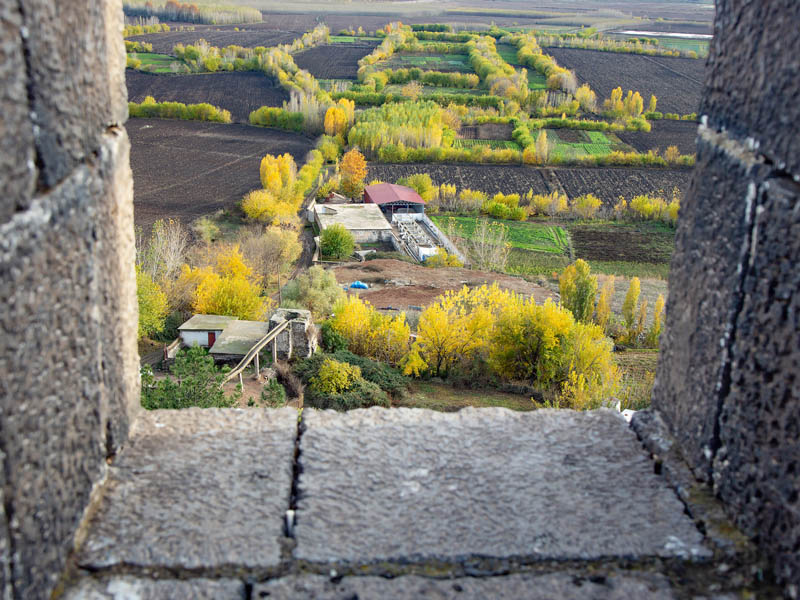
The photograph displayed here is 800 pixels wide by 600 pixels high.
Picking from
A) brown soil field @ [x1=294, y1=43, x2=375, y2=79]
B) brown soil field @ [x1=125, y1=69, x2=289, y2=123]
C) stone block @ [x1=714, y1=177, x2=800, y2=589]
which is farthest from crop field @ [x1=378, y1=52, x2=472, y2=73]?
stone block @ [x1=714, y1=177, x2=800, y2=589]

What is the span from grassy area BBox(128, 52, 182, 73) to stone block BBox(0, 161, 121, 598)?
8692 cm

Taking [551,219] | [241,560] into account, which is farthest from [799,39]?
[551,219]

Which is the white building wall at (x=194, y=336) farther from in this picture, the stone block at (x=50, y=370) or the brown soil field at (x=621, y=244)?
the brown soil field at (x=621, y=244)

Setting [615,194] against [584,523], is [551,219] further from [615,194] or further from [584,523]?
[584,523]

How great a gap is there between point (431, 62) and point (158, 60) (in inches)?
1281

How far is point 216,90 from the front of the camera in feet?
253

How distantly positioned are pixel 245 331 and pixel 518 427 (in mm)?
19725

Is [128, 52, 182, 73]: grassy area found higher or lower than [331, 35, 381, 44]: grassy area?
lower

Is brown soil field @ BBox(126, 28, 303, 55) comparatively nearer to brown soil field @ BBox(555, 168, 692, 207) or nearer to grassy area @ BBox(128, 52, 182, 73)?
grassy area @ BBox(128, 52, 182, 73)

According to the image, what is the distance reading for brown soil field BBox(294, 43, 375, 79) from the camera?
293 ft

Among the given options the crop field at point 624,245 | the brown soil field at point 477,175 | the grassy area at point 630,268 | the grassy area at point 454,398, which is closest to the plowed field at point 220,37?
the brown soil field at point 477,175

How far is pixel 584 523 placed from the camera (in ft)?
8.54

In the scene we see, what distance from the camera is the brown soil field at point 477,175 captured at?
5522cm

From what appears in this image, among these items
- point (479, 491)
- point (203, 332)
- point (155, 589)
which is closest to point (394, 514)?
point (479, 491)
